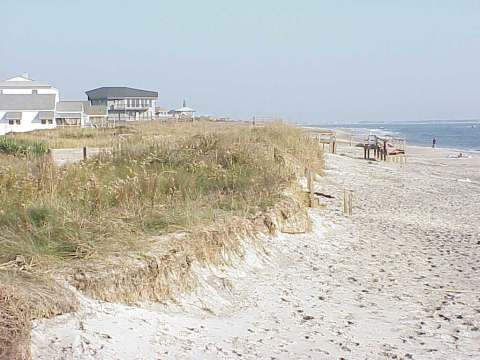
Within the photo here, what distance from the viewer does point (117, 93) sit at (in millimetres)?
90750

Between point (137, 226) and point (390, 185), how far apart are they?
12.8m

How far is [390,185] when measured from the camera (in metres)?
18.1

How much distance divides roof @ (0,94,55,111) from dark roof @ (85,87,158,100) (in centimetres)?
2527

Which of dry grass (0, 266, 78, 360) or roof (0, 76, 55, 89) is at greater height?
roof (0, 76, 55, 89)

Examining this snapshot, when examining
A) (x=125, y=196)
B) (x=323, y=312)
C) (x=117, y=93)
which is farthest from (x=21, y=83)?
(x=323, y=312)

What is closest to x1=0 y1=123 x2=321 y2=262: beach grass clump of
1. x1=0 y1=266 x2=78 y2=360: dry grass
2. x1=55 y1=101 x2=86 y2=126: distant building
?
x1=0 y1=266 x2=78 y2=360: dry grass

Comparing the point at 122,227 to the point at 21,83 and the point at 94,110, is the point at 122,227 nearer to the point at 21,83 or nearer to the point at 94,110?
the point at 94,110

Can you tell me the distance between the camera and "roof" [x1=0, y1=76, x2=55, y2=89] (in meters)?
79.7

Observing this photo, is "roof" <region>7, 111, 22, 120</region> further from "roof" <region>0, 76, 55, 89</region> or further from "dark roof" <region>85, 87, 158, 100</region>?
"dark roof" <region>85, 87, 158, 100</region>

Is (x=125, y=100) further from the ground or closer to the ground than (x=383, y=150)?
further from the ground

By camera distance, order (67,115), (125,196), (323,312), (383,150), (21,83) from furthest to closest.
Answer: (21,83)
(67,115)
(383,150)
(125,196)
(323,312)

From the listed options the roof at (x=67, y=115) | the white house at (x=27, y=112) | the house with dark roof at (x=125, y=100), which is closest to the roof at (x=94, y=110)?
the white house at (x=27, y=112)

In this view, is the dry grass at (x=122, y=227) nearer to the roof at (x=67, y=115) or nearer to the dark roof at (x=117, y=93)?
the roof at (x=67, y=115)

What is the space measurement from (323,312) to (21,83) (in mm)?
83661
